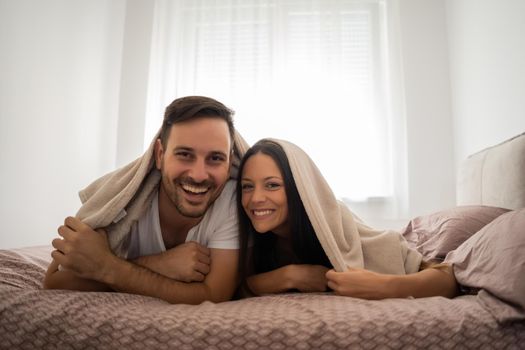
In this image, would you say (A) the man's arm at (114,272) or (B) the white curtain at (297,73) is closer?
(A) the man's arm at (114,272)

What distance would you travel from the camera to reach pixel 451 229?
51.1 inches

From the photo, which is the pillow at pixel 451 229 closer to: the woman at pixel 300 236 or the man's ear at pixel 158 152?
the woman at pixel 300 236

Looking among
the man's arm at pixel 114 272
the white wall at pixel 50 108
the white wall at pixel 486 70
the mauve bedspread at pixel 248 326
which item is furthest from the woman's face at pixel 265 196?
the white wall at pixel 50 108

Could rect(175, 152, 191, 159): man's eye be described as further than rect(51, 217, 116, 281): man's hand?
Yes

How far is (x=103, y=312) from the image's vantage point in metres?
0.71

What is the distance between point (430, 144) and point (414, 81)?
56 centimetres

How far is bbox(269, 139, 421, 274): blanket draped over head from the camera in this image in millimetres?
1000

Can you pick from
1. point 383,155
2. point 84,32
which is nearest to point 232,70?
point 84,32

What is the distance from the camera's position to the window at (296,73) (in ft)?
9.11

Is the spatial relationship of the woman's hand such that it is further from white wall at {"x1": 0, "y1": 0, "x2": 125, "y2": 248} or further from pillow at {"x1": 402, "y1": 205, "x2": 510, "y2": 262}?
white wall at {"x1": 0, "y1": 0, "x2": 125, "y2": 248}

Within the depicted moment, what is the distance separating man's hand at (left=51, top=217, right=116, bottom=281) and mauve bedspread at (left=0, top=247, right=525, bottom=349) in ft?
0.50

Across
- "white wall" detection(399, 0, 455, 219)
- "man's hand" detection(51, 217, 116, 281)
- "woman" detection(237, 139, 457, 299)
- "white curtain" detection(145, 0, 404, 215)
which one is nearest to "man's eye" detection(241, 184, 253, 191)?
"woman" detection(237, 139, 457, 299)

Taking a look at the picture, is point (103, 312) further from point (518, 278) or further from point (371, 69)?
point (371, 69)

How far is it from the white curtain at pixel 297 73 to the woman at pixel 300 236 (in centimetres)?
165
